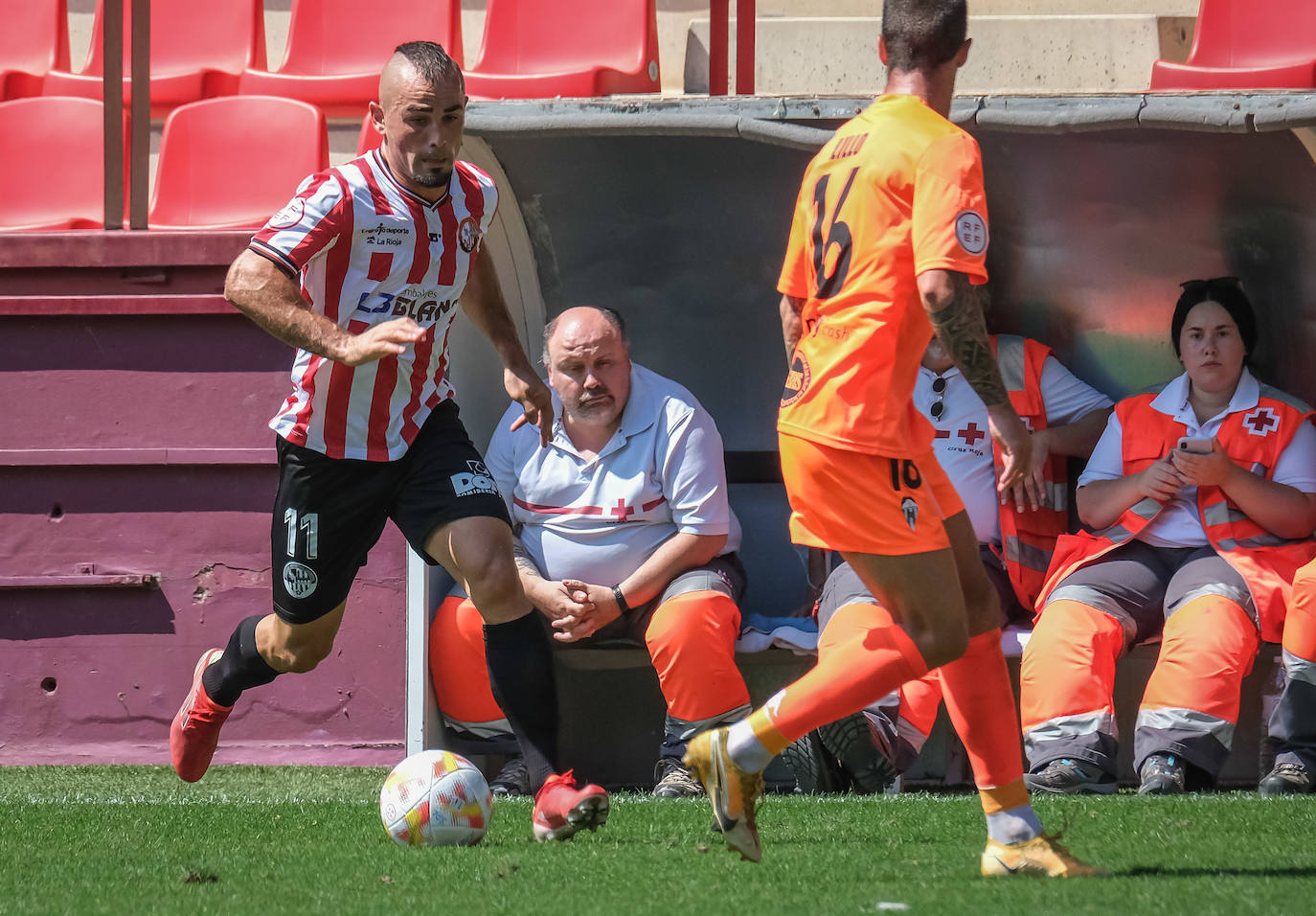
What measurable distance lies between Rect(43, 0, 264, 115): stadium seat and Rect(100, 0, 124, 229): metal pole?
268 cm

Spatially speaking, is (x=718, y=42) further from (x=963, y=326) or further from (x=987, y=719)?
(x=987, y=719)

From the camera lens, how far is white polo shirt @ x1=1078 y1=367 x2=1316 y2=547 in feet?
17.8

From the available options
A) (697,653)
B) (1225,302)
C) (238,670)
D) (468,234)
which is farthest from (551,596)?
(1225,302)

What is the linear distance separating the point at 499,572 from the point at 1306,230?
3.22 m

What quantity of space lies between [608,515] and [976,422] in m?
1.40

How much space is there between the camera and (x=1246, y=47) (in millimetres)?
7977

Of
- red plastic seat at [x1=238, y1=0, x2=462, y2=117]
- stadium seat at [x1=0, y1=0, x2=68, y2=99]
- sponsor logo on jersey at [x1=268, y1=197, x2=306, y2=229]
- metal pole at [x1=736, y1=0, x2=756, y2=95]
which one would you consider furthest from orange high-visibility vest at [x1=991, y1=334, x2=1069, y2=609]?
stadium seat at [x1=0, y1=0, x2=68, y2=99]

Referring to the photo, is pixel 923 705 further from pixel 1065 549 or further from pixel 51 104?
pixel 51 104

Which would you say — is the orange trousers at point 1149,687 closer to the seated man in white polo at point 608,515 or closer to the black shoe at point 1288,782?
the black shoe at point 1288,782

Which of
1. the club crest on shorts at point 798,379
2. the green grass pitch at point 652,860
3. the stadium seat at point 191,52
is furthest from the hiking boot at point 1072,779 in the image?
the stadium seat at point 191,52

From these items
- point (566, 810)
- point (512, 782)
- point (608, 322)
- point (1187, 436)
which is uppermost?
point (608, 322)

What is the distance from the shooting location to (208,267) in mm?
5879

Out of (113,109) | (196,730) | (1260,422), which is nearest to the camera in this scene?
(196,730)

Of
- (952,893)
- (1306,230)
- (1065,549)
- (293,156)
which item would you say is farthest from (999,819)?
(293,156)
